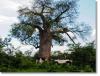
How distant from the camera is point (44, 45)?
2.87 metres

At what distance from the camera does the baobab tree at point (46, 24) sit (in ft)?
9.39

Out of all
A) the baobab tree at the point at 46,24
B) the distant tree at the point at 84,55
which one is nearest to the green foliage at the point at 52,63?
the distant tree at the point at 84,55

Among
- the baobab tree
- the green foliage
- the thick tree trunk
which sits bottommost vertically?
the green foliage

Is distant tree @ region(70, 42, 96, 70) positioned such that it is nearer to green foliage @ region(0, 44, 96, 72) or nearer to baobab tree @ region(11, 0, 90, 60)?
green foliage @ region(0, 44, 96, 72)

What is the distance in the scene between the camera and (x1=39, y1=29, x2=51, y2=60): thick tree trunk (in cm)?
286

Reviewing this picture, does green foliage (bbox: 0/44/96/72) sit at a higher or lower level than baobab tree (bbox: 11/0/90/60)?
lower

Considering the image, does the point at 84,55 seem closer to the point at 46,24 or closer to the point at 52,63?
the point at 52,63

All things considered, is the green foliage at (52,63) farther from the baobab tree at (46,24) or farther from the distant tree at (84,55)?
the baobab tree at (46,24)

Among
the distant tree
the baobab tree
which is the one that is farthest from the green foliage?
the baobab tree

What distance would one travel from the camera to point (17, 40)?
9.30 ft

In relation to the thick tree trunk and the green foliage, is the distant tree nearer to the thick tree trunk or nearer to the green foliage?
the green foliage

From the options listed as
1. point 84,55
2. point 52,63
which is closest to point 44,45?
point 52,63

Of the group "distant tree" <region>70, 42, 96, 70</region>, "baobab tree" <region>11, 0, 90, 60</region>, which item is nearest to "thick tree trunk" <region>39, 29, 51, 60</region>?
"baobab tree" <region>11, 0, 90, 60</region>

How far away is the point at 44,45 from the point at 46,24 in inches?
8.0
